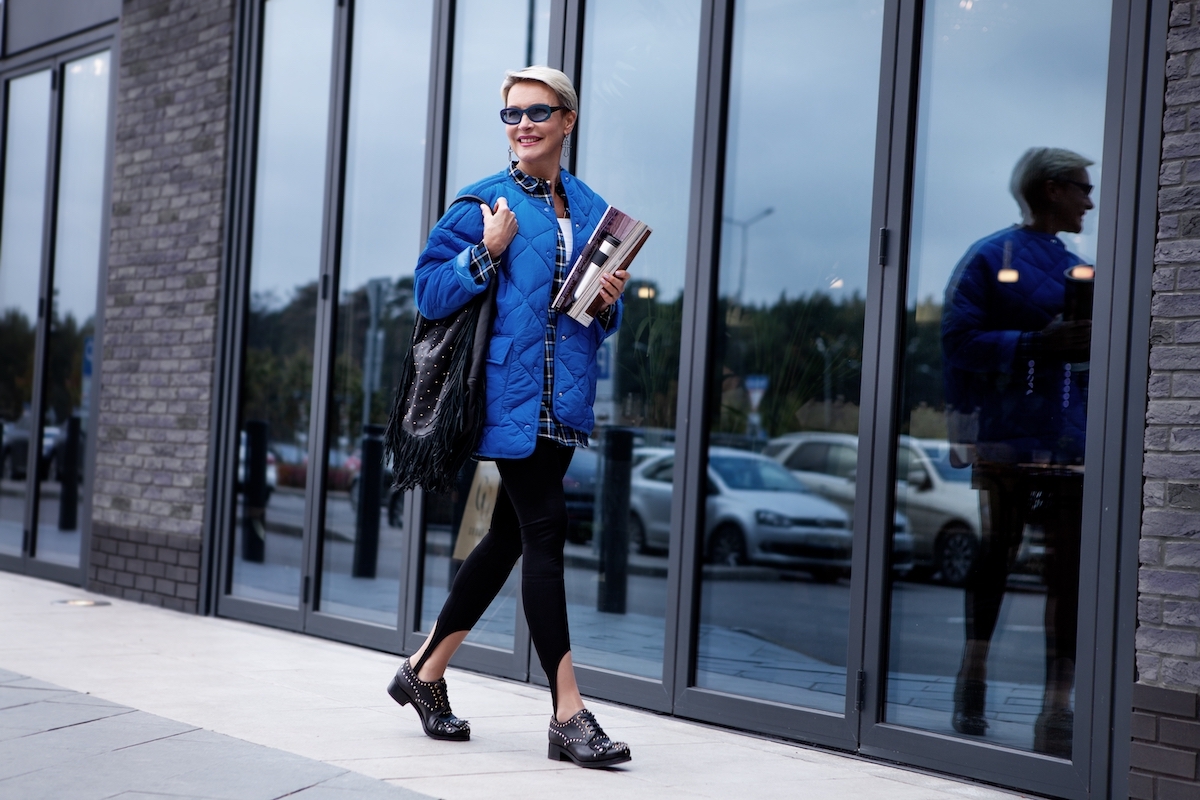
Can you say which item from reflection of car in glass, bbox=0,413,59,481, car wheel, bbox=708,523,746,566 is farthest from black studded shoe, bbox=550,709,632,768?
reflection of car in glass, bbox=0,413,59,481

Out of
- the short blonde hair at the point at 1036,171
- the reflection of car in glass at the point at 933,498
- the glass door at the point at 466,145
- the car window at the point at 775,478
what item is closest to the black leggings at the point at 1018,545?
the reflection of car in glass at the point at 933,498

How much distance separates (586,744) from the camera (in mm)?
2846

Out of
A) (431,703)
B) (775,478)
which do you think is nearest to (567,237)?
(431,703)

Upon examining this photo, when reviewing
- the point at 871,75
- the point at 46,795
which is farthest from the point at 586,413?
the point at 871,75

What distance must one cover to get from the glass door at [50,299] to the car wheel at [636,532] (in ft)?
9.72

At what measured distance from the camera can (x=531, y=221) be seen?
3.00m

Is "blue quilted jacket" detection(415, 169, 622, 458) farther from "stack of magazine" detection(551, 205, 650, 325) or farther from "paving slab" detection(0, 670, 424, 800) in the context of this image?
"paving slab" detection(0, 670, 424, 800)

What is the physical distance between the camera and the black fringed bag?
9.37 ft

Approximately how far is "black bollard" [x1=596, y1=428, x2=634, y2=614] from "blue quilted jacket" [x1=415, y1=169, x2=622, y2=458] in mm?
1738

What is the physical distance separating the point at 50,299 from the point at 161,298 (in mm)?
1436

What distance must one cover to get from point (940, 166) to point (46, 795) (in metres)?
2.96

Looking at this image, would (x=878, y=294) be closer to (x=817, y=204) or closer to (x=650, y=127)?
(x=650, y=127)

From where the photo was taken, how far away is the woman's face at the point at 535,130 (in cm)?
298

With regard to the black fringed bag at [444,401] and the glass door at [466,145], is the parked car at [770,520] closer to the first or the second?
the glass door at [466,145]
